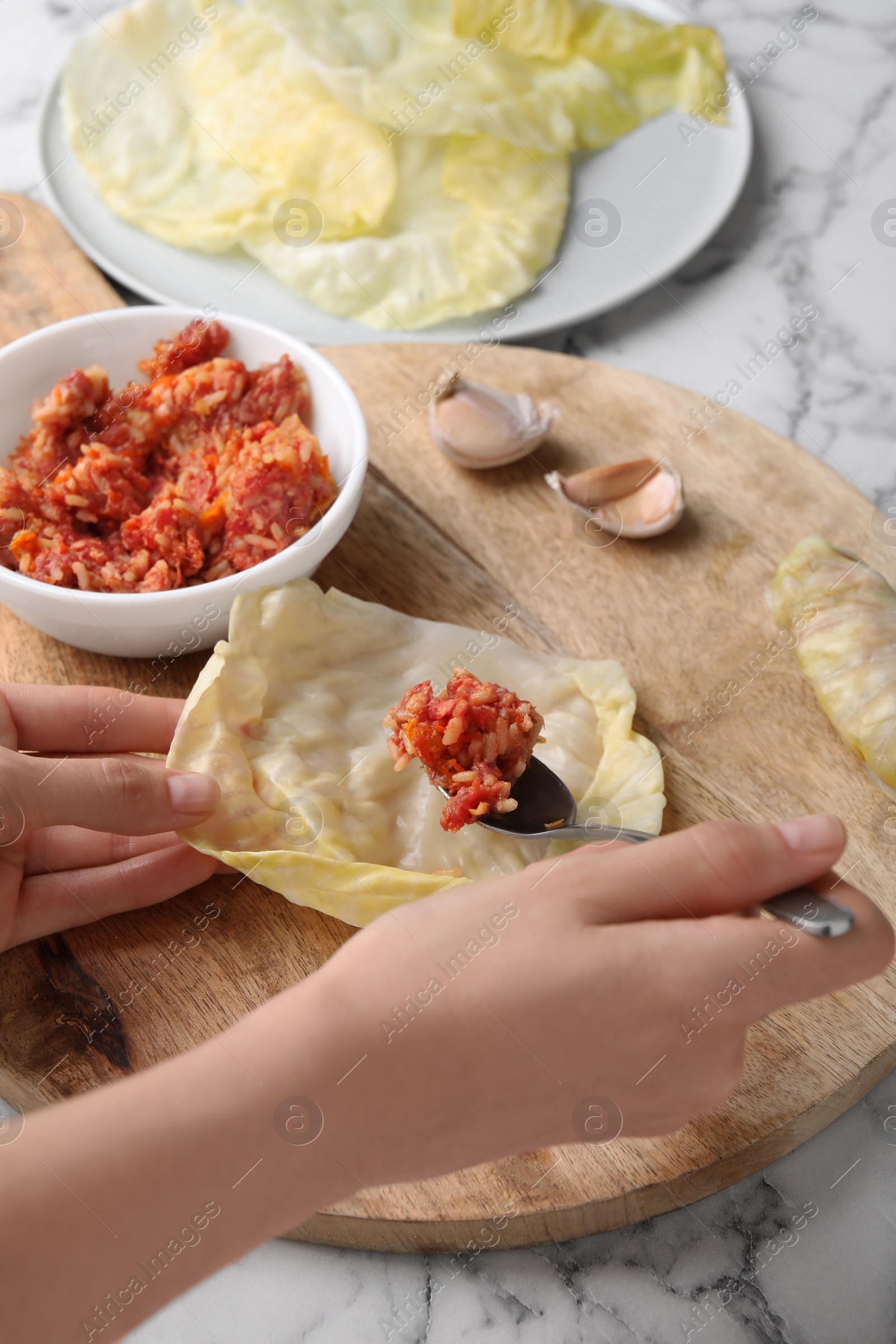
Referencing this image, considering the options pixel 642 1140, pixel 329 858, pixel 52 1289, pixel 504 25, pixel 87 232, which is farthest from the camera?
pixel 504 25

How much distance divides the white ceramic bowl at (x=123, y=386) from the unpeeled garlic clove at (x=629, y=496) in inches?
23.2

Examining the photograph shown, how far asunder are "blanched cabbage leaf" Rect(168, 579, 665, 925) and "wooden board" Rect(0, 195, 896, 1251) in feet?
0.45

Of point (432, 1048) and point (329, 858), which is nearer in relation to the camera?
point (432, 1048)

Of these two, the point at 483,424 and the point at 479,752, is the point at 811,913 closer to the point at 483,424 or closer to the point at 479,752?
the point at 479,752

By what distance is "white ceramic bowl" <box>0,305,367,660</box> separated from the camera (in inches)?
85.4

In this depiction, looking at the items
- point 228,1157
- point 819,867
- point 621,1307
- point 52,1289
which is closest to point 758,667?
point 819,867

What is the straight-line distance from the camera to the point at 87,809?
5.96ft

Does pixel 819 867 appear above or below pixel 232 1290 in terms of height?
above

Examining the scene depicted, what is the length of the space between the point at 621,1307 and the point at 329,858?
0.93 metres

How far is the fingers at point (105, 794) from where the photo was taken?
178cm

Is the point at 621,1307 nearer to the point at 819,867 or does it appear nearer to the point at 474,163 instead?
the point at 819,867

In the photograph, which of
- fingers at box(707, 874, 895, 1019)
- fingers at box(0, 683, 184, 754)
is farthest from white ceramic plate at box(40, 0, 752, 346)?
fingers at box(707, 874, 895, 1019)

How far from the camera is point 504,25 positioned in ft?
12.3

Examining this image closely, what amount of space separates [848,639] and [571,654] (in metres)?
0.61
